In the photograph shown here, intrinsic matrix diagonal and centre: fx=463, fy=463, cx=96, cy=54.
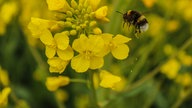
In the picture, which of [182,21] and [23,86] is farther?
[182,21]

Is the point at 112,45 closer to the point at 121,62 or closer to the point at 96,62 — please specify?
the point at 96,62

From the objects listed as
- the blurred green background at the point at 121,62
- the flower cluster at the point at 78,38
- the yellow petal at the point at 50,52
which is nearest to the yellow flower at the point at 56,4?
the flower cluster at the point at 78,38

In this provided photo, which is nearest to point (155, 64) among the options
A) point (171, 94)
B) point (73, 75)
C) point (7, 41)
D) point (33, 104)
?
point (171, 94)

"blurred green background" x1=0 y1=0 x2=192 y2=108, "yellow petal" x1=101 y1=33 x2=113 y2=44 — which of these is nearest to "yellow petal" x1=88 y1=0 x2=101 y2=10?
"yellow petal" x1=101 y1=33 x2=113 y2=44

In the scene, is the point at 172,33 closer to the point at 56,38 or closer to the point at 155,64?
the point at 155,64

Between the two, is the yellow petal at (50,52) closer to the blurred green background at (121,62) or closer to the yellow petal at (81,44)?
the yellow petal at (81,44)

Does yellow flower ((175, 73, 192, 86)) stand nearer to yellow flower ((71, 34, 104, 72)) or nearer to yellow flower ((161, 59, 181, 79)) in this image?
yellow flower ((161, 59, 181, 79))
